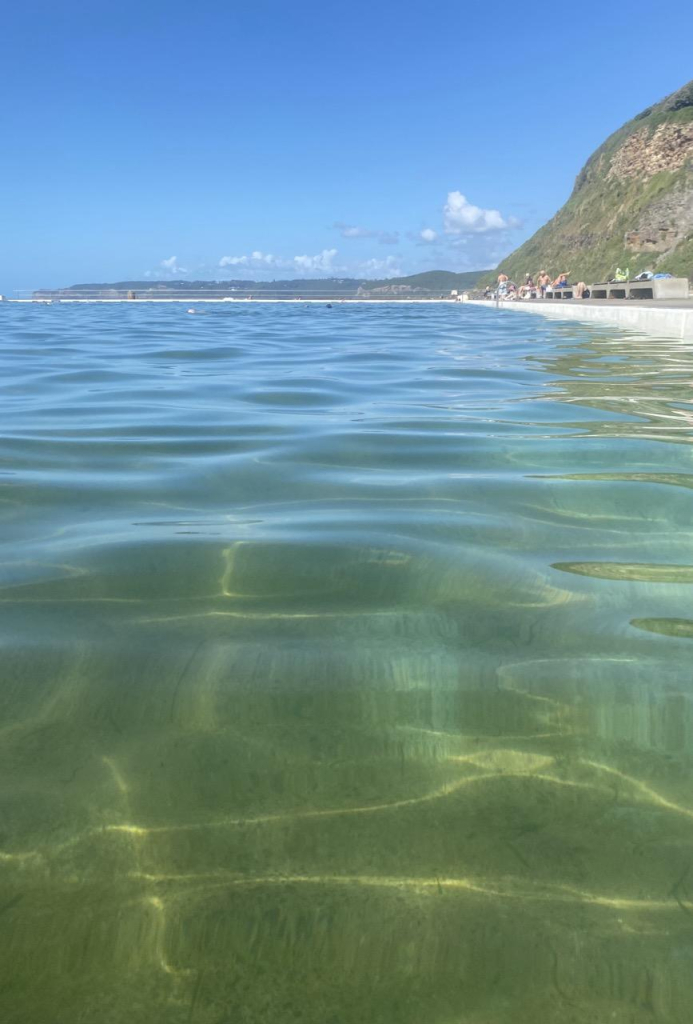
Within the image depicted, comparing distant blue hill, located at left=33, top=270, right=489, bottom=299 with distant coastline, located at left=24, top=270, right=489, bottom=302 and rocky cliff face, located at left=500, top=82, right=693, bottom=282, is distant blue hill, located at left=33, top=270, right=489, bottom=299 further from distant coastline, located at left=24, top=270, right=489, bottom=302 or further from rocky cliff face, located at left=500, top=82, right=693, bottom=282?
rocky cliff face, located at left=500, top=82, right=693, bottom=282

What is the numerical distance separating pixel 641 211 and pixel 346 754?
62.5 metres

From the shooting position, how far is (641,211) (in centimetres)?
5672

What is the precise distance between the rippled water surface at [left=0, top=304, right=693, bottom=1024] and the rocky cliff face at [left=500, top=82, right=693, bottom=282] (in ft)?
152

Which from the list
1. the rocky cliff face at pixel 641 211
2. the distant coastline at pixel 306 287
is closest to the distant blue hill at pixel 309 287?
the distant coastline at pixel 306 287

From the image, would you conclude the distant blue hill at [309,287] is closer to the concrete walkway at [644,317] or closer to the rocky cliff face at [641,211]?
the rocky cliff face at [641,211]

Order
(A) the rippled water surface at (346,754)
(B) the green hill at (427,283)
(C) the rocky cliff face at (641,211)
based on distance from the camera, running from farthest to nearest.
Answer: (B) the green hill at (427,283), (C) the rocky cliff face at (641,211), (A) the rippled water surface at (346,754)

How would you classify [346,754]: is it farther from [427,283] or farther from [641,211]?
[427,283]

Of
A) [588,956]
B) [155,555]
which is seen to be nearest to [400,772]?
[588,956]

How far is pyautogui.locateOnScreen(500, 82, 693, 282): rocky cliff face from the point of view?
169 feet

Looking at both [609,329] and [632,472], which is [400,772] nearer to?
[632,472]

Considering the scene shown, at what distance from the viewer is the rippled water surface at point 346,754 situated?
0.92 metres

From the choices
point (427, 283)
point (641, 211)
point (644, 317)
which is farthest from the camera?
point (427, 283)

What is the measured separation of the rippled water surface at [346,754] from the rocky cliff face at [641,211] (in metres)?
46.3

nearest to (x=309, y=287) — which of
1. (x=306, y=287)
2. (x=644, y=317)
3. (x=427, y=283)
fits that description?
(x=306, y=287)
